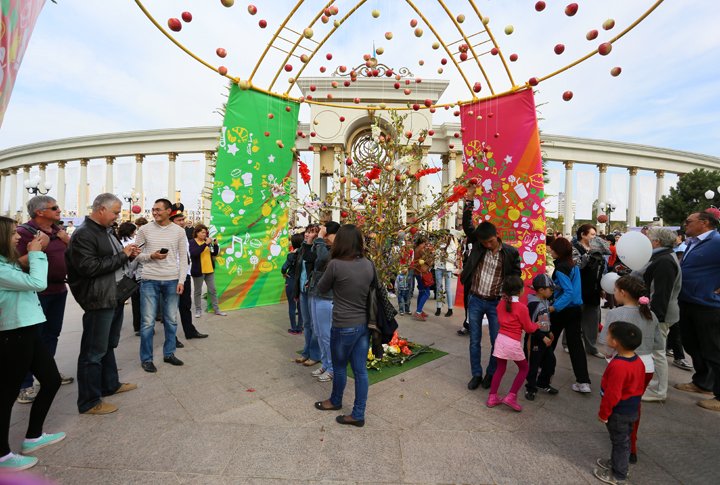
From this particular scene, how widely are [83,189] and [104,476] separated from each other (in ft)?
149

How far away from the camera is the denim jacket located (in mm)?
2408

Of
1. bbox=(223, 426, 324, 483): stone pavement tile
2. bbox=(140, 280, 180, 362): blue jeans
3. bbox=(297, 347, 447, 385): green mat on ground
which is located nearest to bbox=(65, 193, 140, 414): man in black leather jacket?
bbox=(140, 280, 180, 362): blue jeans

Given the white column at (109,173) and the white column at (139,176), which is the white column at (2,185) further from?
the white column at (139,176)

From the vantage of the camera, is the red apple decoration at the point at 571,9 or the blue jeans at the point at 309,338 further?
the blue jeans at the point at 309,338

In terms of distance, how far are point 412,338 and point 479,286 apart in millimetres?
2196

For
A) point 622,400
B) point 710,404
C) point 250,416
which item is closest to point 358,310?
point 250,416

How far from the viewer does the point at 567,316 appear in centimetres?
406

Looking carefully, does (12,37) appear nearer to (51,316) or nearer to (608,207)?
(51,316)

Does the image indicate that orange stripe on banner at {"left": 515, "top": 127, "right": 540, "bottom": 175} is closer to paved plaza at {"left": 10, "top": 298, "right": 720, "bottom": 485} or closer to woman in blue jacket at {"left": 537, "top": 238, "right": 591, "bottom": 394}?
woman in blue jacket at {"left": 537, "top": 238, "right": 591, "bottom": 394}

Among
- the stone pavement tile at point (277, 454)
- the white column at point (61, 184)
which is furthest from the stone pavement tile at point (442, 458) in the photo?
the white column at point (61, 184)

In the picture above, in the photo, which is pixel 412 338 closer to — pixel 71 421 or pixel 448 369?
pixel 448 369

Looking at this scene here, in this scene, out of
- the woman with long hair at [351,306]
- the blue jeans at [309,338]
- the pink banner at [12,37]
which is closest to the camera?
the pink banner at [12,37]

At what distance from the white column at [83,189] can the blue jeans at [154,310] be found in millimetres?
40143

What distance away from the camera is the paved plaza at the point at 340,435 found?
2.47 metres
